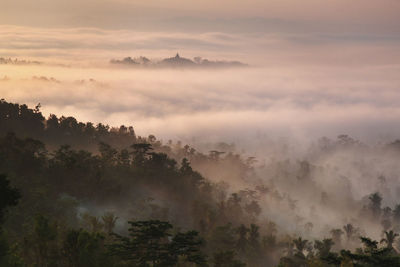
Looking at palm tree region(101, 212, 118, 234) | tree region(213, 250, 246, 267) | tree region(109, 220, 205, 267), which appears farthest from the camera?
palm tree region(101, 212, 118, 234)

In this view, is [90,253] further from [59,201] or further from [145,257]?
[59,201]

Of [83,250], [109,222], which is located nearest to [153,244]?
[83,250]

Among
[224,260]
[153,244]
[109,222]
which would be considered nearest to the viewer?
[153,244]

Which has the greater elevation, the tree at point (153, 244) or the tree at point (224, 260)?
the tree at point (153, 244)

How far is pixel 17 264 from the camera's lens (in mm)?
70875

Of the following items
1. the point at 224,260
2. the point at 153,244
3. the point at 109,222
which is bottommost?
the point at 224,260

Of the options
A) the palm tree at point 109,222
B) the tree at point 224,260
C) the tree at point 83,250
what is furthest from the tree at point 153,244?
the palm tree at point 109,222

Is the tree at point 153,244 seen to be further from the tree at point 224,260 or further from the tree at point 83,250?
the tree at point 224,260

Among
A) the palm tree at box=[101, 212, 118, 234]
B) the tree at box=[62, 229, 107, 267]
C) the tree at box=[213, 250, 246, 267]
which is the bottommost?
the tree at box=[213, 250, 246, 267]

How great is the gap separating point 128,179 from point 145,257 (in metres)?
110

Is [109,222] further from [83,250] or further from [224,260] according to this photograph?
[83,250]

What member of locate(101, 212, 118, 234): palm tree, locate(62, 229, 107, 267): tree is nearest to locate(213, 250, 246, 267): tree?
locate(101, 212, 118, 234): palm tree

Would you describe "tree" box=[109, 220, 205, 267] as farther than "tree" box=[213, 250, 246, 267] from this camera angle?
No

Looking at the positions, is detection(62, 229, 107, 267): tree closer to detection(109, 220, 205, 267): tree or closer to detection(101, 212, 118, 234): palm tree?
detection(109, 220, 205, 267): tree
